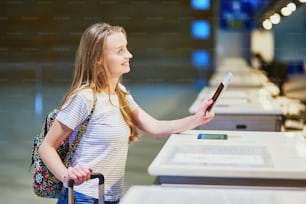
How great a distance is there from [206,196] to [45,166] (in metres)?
0.57

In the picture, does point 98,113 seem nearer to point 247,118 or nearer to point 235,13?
point 247,118

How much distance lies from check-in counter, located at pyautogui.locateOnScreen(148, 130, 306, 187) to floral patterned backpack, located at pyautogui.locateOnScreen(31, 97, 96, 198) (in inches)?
9.8

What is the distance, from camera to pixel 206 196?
4.93 feet

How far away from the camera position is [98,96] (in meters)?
1.93

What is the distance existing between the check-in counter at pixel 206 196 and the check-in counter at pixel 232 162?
166mm

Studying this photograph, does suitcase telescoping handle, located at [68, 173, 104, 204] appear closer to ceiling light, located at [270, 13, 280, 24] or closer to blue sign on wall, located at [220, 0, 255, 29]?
ceiling light, located at [270, 13, 280, 24]

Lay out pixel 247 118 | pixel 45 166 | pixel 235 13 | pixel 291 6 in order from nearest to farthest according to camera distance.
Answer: pixel 45 166
pixel 247 118
pixel 291 6
pixel 235 13

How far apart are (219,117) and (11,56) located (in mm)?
14180

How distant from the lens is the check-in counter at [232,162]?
1729 millimetres

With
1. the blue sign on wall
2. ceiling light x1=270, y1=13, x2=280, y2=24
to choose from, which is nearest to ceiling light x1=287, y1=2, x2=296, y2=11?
ceiling light x1=270, y1=13, x2=280, y2=24

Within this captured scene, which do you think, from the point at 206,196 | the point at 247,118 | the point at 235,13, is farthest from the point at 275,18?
the point at 235,13

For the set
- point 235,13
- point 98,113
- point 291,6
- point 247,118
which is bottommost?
point 235,13

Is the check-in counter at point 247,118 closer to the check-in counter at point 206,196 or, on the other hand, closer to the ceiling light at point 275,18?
the ceiling light at point 275,18

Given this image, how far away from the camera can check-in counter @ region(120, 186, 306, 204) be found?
57.1 inches
